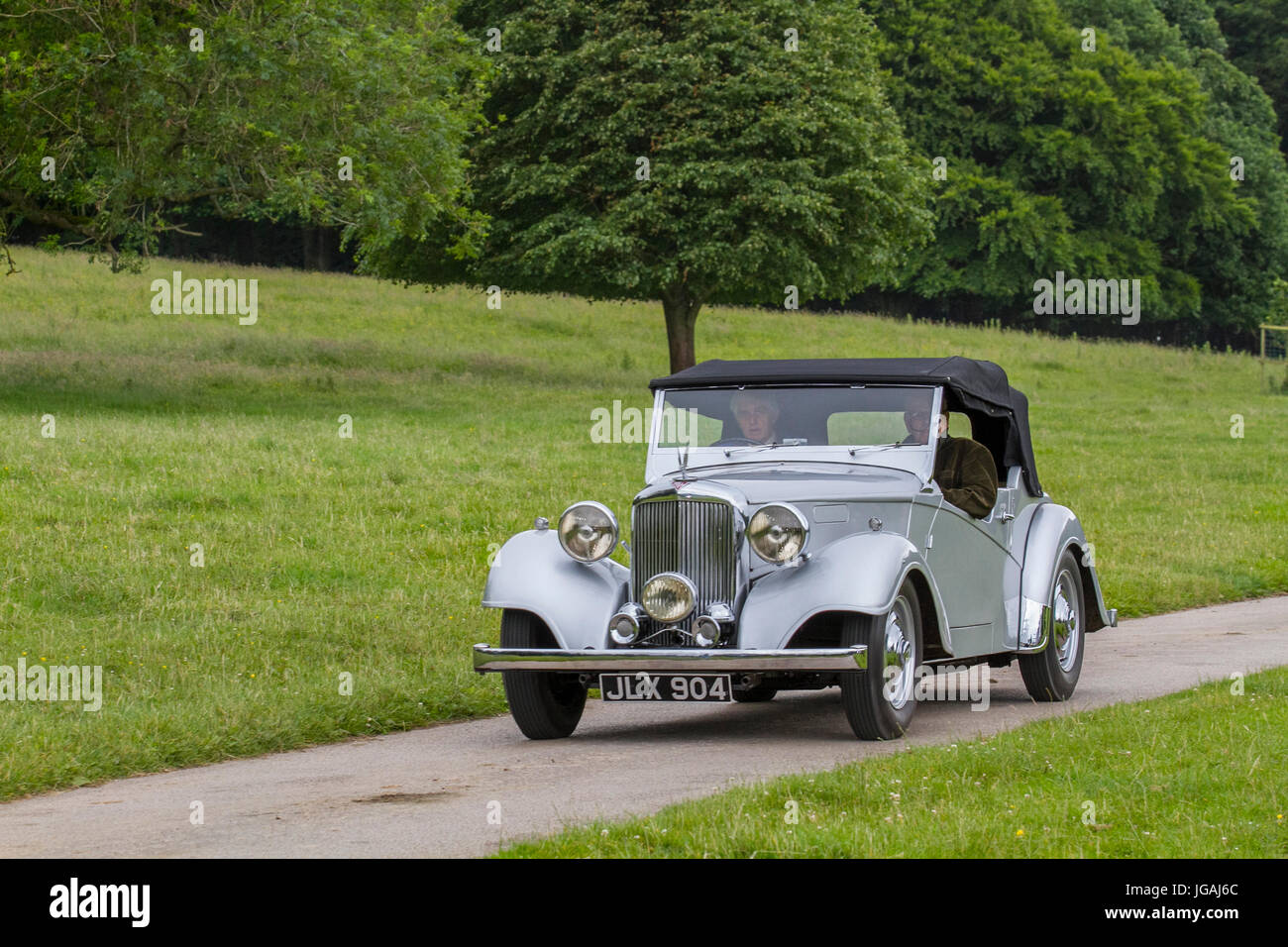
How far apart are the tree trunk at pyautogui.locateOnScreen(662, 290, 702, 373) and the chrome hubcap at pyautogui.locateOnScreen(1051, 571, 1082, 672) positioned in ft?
82.9

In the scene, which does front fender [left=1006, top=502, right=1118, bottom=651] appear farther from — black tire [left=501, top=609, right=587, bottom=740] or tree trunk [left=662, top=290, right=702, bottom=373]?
tree trunk [left=662, top=290, right=702, bottom=373]

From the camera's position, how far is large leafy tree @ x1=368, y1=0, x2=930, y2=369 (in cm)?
3306

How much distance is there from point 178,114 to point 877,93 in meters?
17.6

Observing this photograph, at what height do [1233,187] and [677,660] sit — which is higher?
[1233,187]

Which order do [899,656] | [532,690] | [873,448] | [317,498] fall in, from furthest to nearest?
[317,498]
[873,448]
[532,690]
[899,656]

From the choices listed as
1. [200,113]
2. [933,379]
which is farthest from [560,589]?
[200,113]

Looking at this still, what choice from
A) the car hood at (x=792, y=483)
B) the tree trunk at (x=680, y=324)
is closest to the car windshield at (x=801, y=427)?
the car hood at (x=792, y=483)

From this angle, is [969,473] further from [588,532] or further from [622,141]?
[622,141]

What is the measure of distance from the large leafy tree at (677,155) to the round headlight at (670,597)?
23916mm

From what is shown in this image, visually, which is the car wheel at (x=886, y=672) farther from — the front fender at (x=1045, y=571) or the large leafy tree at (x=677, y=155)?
the large leafy tree at (x=677, y=155)

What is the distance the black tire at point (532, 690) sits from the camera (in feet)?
30.1

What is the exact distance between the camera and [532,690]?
9234mm

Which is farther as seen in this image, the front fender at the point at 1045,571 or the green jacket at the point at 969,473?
the front fender at the point at 1045,571

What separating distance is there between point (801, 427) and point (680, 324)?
86.9 ft
